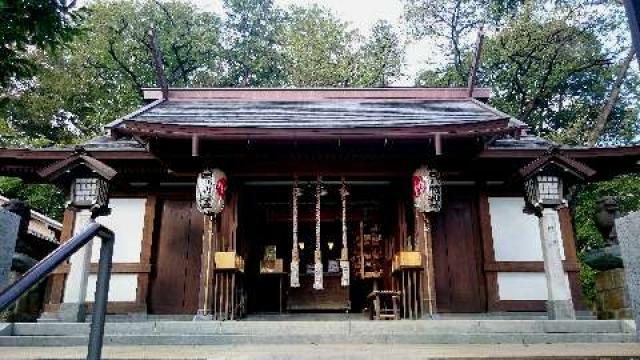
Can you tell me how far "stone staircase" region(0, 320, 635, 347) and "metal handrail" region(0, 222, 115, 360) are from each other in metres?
3.47

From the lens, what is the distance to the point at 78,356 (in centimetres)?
511

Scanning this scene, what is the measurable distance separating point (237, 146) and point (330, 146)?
5.72ft

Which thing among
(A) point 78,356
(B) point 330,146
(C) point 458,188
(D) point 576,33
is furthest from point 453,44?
(A) point 78,356

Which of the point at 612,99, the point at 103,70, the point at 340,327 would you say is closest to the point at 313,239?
the point at 340,327

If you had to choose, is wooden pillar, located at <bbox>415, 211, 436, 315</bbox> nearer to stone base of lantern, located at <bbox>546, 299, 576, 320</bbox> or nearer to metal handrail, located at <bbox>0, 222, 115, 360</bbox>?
stone base of lantern, located at <bbox>546, 299, 576, 320</bbox>

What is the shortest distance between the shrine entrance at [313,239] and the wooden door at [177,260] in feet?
3.48

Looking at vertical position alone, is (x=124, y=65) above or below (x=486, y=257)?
above

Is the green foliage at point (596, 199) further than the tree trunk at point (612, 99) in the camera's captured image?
No

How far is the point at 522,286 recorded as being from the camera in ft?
31.8

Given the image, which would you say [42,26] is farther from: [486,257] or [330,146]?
[486,257]

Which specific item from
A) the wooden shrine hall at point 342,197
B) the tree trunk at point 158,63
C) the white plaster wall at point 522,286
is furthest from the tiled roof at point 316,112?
the white plaster wall at point 522,286

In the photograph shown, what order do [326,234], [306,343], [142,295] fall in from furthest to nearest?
1. [326,234]
2. [142,295]
3. [306,343]

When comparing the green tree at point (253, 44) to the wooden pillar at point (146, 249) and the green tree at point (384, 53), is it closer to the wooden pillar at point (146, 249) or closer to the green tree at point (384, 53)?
the green tree at point (384, 53)

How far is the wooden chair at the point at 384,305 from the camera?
949 centimetres
